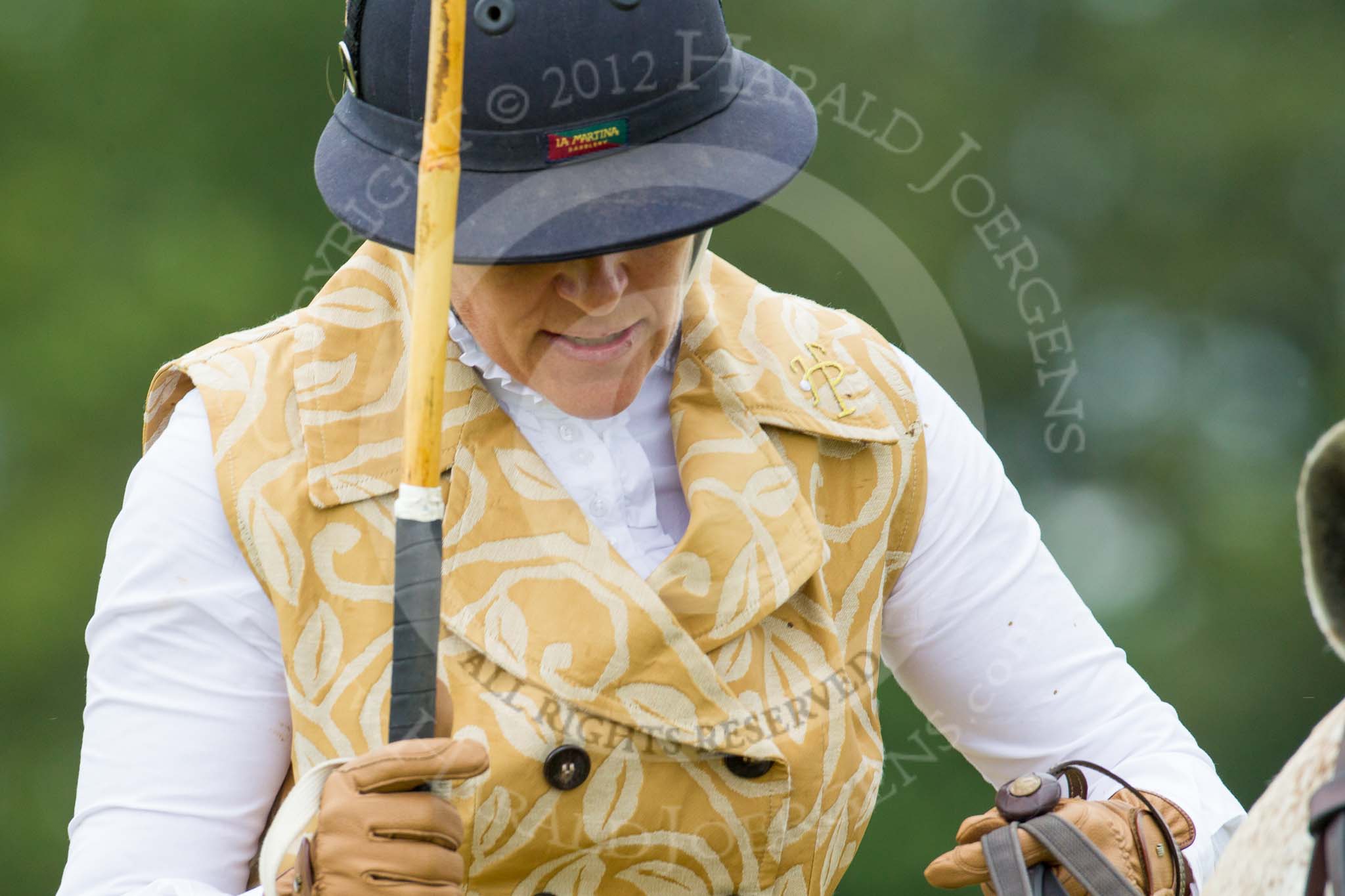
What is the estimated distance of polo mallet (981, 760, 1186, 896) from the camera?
6.08 feet

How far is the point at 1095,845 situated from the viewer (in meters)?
1.91

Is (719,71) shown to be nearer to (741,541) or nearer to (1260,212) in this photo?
(741,541)

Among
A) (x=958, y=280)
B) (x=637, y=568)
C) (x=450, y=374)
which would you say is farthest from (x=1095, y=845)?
(x=958, y=280)

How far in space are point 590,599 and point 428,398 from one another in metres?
0.45

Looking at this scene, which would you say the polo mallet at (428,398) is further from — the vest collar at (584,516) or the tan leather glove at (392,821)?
the vest collar at (584,516)

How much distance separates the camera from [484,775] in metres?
1.83

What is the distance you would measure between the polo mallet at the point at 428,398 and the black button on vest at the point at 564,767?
0.27 m

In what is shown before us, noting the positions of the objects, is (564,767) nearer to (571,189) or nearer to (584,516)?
(584,516)

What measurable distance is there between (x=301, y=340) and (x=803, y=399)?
59 cm

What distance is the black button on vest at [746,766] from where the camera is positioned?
1.92m

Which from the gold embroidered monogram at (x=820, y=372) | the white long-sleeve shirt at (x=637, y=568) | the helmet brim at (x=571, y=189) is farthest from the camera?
the gold embroidered monogram at (x=820, y=372)

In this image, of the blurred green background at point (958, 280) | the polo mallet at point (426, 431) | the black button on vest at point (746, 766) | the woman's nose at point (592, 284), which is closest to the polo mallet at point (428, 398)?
the polo mallet at point (426, 431)

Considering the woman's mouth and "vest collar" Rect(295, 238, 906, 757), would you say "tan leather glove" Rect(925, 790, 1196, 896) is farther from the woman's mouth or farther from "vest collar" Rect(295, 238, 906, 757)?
the woman's mouth

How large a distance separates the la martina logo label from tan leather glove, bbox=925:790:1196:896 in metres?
0.83
